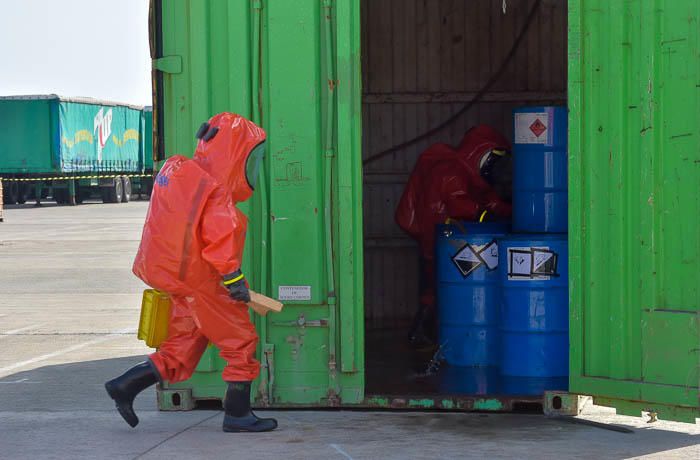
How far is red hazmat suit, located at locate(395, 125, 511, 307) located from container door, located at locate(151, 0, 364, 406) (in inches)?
86.7

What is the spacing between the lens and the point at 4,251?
71.0 feet

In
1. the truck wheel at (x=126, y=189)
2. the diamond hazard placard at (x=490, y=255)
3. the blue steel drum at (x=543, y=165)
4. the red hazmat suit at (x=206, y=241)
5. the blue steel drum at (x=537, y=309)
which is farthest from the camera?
the truck wheel at (x=126, y=189)

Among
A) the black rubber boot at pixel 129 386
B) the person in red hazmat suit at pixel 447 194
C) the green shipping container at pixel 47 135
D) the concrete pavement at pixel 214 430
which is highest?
the green shipping container at pixel 47 135

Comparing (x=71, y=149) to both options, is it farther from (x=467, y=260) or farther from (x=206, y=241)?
(x=206, y=241)

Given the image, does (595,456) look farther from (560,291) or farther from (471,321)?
(471,321)

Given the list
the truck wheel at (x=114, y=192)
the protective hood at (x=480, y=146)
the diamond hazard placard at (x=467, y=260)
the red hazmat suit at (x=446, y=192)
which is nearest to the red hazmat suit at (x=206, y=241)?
the diamond hazard placard at (x=467, y=260)

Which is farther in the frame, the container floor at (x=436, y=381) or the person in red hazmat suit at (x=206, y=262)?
the container floor at (x=436, y=381)

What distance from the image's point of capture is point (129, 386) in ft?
22.6

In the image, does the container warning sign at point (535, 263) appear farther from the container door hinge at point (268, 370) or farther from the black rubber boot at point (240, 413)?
the black rubber boot at point (240, 413)

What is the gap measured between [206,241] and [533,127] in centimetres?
248

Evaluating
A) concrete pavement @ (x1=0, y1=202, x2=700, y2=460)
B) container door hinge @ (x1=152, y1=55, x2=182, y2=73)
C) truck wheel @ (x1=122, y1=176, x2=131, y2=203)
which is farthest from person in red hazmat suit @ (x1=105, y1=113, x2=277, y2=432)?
truck wheel @ (x1=122, y1=176, x2=131, y2=203)

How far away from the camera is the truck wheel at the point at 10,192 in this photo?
40594 millimetres

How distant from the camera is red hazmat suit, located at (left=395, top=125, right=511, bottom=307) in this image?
364 inches

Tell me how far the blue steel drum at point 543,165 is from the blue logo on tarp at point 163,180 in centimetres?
245
